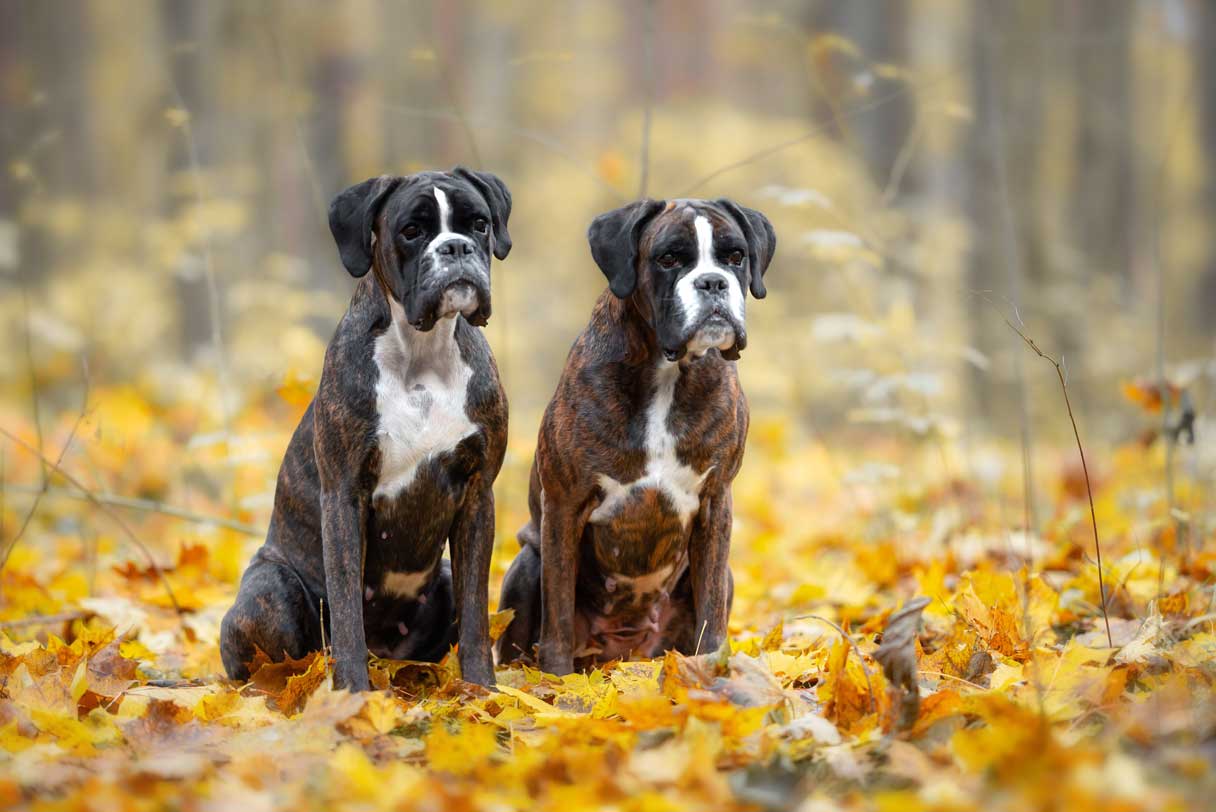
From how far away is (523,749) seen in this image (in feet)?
10.8

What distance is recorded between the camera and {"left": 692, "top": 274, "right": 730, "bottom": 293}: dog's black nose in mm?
4246

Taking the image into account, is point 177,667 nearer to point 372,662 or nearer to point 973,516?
point 372,662

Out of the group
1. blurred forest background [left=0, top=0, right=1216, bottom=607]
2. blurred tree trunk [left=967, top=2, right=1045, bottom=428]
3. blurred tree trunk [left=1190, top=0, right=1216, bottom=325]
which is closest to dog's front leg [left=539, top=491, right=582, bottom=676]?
blurred forest background [left=0, top=0, right=1216, bottom=607]

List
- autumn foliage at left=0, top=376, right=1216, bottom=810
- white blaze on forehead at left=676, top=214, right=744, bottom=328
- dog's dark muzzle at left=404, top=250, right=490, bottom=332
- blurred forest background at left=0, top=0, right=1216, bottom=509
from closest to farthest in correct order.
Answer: autumn foliage at left=0, top=376, right=1216, bottom=810 → dog's dark muzzle at left=404, top=250, right=490, bottom=332 → white blaze on forehead at left=676, top=214, right=744, bottom=328 → blurred forest background at left=0, top=0, right=1216, bottom=509

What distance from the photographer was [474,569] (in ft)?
14.5

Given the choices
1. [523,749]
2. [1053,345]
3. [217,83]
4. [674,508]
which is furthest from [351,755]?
[217,83]

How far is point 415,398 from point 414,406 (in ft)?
0.10

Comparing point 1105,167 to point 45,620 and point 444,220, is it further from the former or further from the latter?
point 45,620

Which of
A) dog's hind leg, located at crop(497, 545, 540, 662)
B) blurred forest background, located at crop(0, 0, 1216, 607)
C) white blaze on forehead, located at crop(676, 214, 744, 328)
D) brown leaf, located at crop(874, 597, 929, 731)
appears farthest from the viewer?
blurred forest background, located at crop(0, 0, 1216, 607)

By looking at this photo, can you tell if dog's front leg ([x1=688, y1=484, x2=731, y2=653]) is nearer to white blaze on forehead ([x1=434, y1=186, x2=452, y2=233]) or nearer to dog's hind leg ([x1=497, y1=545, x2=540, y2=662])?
dog's hind leg ([x1=497, y1=545, x2=540, y2=662])

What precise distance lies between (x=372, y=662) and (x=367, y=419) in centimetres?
104

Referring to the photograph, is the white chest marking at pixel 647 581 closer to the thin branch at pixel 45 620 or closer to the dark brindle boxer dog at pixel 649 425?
the dark brindle boxer dog at pixel 649 425

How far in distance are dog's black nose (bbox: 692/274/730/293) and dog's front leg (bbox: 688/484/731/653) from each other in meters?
0.83

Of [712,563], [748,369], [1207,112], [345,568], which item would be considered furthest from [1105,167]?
[345,568]
